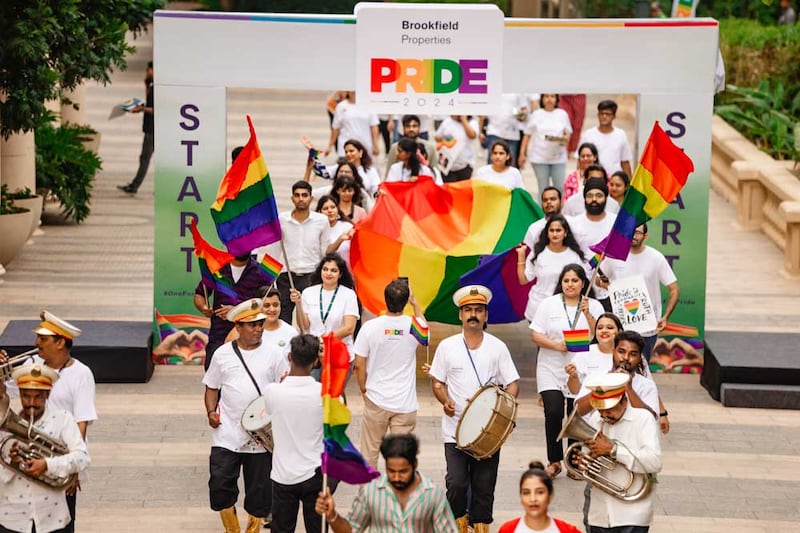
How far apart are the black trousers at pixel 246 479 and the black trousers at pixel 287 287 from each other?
3529mm

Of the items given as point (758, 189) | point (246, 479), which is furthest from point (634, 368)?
point (758, 189)

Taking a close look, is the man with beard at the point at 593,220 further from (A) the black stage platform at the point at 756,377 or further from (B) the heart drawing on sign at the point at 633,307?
(A) the black stage platform at the point at 756,377

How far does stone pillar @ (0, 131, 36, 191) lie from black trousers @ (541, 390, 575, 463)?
9809mm

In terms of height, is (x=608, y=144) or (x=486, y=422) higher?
(x=608, y=144)

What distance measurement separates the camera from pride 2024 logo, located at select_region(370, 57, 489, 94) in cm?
1473

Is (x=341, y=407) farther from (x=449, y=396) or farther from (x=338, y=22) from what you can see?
(x=338, y=22)

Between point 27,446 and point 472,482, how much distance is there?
3.14 metres

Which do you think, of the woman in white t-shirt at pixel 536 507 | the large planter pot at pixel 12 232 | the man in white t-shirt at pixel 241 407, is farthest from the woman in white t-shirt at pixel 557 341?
the large planter pot at pixel 12 232

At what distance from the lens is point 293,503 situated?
32.6ft

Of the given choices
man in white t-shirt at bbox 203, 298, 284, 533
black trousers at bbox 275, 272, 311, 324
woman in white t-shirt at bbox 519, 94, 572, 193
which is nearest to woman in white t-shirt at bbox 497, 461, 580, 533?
man in white t-shirt at bbox 203, 298, 284, 533

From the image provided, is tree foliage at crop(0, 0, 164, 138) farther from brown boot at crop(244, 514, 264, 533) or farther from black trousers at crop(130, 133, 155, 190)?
brown boot at crop(244, 514, 264, 533)

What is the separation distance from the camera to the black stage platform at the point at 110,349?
14.6 meters

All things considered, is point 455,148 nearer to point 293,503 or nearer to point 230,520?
point 230,520

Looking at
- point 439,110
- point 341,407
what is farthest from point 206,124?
point 341,407
